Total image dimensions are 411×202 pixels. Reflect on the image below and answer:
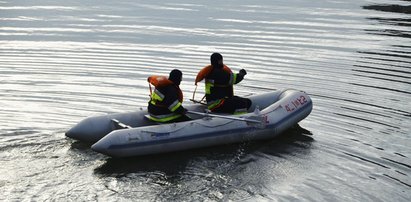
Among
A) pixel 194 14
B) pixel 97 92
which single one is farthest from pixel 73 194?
pixel 194 14

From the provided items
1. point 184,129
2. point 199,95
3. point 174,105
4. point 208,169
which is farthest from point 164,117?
point 199,95

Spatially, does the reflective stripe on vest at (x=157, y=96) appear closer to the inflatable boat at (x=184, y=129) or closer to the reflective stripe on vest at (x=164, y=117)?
the reflective stripe on vest at (x=164, y=117)

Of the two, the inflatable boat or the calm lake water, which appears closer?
the calm lake water

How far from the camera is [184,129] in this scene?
12781 mm

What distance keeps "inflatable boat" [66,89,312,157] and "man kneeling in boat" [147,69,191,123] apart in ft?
0.88

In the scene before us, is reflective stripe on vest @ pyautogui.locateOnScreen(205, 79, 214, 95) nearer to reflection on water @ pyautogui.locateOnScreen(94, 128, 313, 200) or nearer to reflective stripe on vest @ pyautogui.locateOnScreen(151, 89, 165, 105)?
reflection on water @ pyautogui.locateOnScreen(94, 128, 313, 200)

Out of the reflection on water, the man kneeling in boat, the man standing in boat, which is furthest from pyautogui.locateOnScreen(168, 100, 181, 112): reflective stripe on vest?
the man standing in boat

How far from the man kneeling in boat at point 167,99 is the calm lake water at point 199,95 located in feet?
2.76

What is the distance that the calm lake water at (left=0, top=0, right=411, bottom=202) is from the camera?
11055 millimetres

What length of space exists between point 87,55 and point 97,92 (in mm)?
5115

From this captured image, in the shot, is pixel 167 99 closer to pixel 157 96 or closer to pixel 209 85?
pixel 157 96

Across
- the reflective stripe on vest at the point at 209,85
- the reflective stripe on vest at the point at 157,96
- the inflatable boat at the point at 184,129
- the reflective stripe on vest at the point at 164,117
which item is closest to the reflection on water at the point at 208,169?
the inflatable boat at the point at 184,129

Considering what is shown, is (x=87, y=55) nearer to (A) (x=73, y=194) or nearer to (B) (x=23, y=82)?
(B) (x=23, y=82)

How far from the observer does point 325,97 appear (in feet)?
57.2
